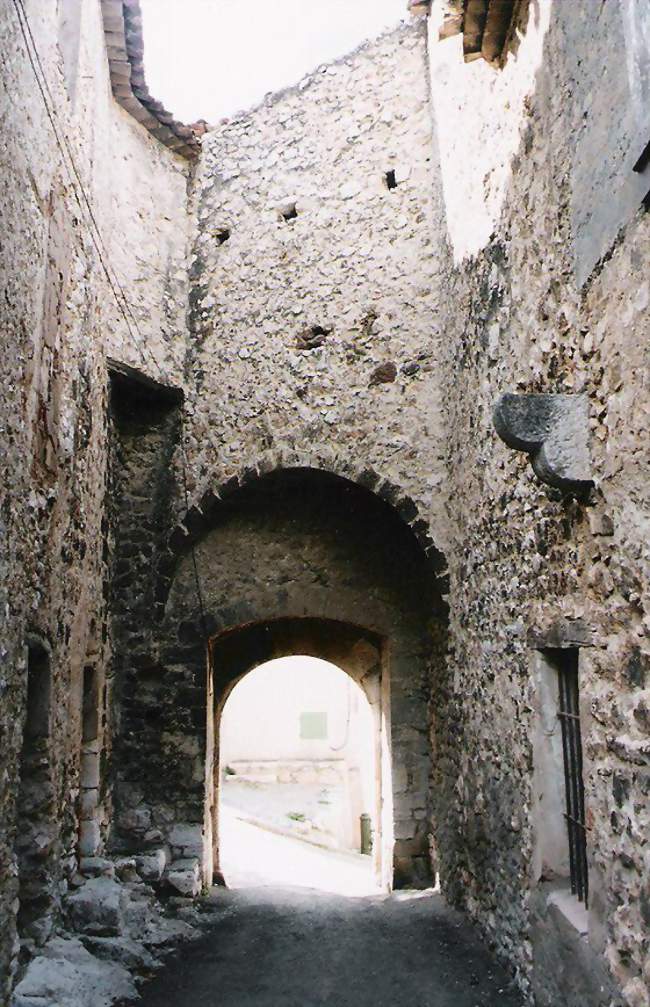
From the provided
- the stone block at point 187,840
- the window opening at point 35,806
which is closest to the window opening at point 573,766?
the window opening at point 35,806

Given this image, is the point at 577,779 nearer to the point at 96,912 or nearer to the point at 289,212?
the point at 96,912

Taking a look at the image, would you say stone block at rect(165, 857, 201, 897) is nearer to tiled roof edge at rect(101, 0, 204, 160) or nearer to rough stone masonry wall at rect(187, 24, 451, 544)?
rough stone masonry wall at rect(187, 24, 451, 544)

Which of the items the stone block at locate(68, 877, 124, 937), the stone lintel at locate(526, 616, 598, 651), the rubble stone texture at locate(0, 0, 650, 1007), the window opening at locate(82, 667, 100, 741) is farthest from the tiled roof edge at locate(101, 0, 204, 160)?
the stone block at locate(68, 877, 124, 937)

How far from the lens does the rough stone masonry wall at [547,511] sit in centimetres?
257

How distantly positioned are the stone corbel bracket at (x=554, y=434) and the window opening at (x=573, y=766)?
93 centimetres

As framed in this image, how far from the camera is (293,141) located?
6.84 m

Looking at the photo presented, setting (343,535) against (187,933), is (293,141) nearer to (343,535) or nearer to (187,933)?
(343,535)

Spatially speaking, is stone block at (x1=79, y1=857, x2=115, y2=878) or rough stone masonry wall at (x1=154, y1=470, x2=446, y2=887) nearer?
stone block at (x1=79, y1=857, x2=115, y2=878)

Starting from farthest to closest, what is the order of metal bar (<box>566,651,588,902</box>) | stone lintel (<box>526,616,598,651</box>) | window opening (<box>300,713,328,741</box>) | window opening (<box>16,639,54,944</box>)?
window opening (<box>300,713,328,741</box>), window opening (<box>16,639,54,944</box>), metal bar (<box>566,651,588,902</box>), stone lintel (<box>526,616,598,651</box>)

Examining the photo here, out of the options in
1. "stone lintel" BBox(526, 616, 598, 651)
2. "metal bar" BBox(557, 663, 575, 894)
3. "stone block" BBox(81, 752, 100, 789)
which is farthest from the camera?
"stone block" BBox(81, 752, 100, 789)

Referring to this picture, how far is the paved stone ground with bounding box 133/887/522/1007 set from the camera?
163 inches

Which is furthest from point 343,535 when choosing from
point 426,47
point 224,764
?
point 224,764

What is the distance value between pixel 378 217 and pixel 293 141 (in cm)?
116

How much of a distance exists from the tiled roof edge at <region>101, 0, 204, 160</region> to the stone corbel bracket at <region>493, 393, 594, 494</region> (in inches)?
203
